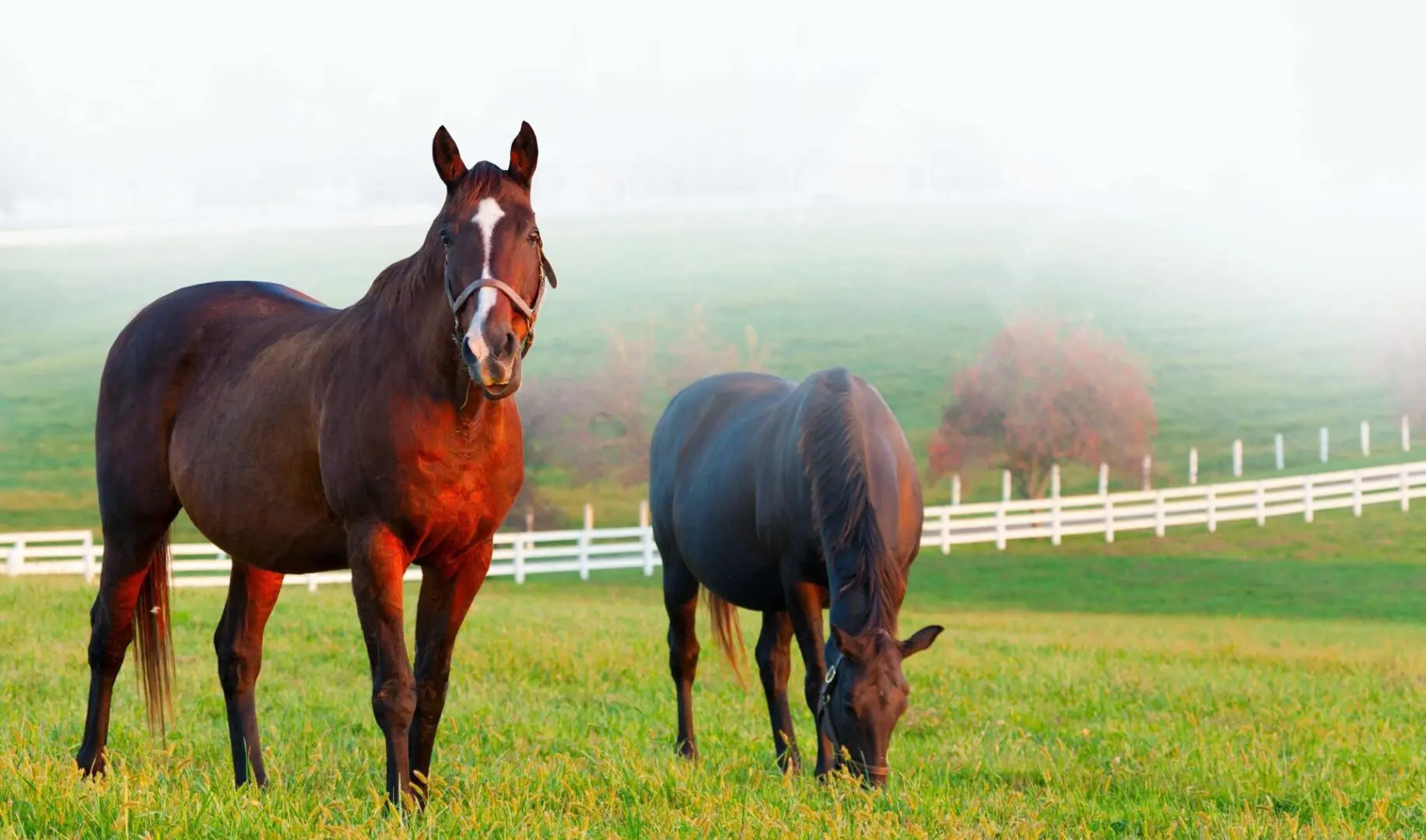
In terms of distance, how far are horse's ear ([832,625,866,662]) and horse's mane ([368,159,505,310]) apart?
2084 millimetres

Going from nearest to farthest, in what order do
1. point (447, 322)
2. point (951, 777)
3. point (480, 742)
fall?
point (447, 322)
point (951, 777)
point (480, 742)

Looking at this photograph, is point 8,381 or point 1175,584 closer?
point 1175,584

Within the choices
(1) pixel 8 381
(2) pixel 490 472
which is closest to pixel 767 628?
(2) pixel 490 472

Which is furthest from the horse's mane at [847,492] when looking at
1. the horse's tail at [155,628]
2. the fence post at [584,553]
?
the fence post at [584,553]

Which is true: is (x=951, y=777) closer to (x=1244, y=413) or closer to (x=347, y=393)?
(x=347, y=393)

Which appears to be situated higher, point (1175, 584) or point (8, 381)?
point (8, 381)

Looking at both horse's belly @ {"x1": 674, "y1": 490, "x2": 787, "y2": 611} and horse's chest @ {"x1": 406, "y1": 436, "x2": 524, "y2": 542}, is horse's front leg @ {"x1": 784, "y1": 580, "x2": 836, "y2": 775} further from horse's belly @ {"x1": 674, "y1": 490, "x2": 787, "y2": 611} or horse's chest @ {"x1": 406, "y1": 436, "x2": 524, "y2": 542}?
horse's chest @ {"x1": 406, "y1": 436, "x2": 524, "y2": 542}

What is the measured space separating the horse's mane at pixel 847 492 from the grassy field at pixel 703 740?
81 centimetres

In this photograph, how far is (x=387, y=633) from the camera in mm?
4832

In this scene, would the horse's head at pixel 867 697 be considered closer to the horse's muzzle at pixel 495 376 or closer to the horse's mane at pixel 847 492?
the horse's mane at pixel 847 492

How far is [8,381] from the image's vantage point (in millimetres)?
48062

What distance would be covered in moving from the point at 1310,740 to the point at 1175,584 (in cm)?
2340

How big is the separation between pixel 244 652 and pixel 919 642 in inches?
119

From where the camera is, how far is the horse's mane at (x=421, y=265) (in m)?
4.70
